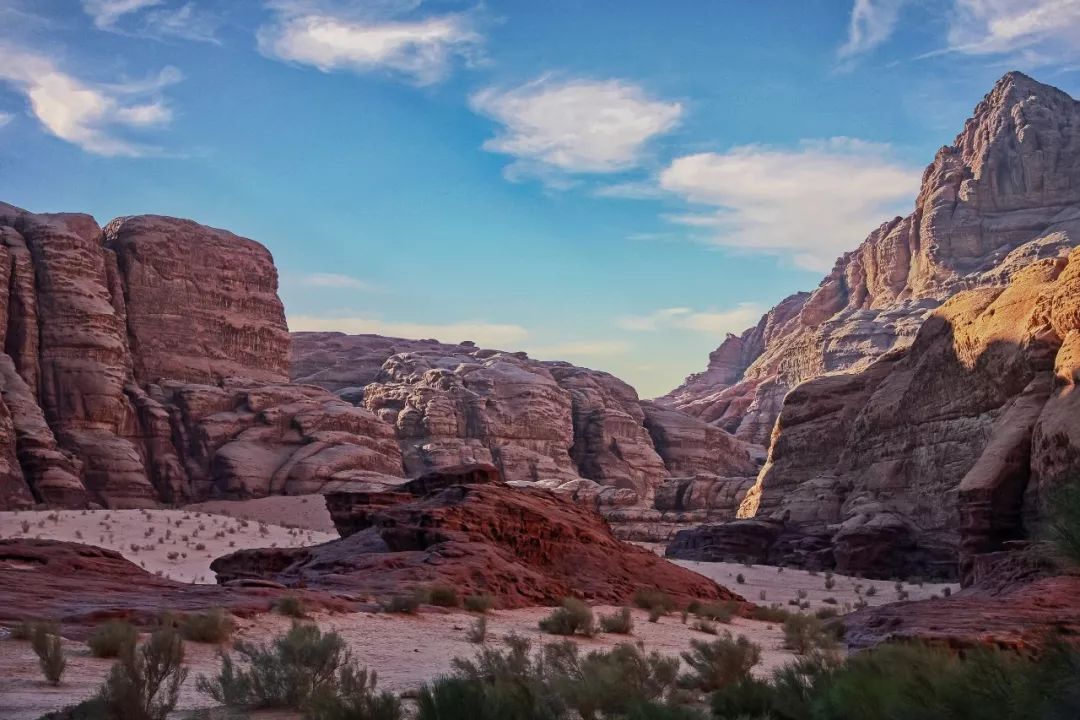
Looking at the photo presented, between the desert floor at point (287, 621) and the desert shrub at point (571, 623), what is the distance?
244 millimetres

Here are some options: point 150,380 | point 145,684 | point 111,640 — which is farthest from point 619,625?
point 150,380

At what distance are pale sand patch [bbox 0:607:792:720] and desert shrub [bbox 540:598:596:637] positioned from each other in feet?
0.58

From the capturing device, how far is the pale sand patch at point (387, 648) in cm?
738

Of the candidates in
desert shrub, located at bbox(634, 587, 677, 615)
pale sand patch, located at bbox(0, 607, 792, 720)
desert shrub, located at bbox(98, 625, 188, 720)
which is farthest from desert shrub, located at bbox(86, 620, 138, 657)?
desert shrub, located at bbox(634, 587, 677, 615)

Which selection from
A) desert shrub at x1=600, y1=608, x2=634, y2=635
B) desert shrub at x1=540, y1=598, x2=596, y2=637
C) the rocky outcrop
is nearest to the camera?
desert shrub at x1=540, y1=598, x2=596, y2=637

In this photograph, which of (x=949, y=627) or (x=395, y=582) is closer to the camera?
(x=949, y=627)

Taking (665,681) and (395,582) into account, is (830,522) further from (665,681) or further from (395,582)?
(665,681)

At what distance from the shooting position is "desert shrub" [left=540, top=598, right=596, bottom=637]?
13133mm

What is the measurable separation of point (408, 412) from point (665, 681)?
2361 inches

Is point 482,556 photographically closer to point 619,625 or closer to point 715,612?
point 715,612

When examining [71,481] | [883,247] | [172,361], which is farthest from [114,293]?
[883,247]

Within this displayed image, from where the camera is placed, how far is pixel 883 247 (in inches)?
4823

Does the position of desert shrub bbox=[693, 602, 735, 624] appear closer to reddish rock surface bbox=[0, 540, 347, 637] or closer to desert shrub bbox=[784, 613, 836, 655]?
desert shrub bbox=[784, 613, 836, 655]

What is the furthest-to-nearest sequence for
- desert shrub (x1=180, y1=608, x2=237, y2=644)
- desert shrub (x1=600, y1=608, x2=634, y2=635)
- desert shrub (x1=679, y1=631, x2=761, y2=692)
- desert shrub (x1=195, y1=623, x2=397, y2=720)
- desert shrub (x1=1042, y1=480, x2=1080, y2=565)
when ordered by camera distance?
1. desert shrub (x1=600, y1=608, x2=634, y2=635)
2. desert shrub (x1=180, y1=608, x2=237, y2=644)
3. desert shrub (x1=679, y1=631, x2=761, y2=692)
4. desert shrub (x1=195, y1=623, x2=397, y2=720)
5. desert shrub (x1=1042, y1=480, x2=1080, y2=565)
